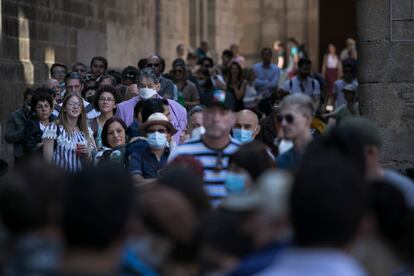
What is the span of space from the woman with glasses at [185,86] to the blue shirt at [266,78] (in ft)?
10.9

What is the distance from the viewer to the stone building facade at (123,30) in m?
19.5

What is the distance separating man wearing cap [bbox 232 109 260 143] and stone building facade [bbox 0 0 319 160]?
7644mm

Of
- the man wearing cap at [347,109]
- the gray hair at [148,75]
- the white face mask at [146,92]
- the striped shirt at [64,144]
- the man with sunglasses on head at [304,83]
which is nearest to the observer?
the striped shirt at [64,144]

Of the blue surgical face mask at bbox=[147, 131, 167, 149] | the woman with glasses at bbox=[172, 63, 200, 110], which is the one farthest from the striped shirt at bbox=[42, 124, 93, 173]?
the woman with glasses at bbox=[172, 63, 200, 110]

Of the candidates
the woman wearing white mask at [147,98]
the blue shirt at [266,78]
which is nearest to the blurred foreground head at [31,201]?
the woman wearing white mask at [147,98]

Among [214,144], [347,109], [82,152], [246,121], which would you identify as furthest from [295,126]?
[347,109]

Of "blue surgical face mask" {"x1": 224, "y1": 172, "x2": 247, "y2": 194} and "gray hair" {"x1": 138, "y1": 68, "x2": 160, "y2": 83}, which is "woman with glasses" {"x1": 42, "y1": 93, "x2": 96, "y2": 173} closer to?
"gray hair" {"x1": 138, "y1": 68, "x2": 160, "y2": 83}

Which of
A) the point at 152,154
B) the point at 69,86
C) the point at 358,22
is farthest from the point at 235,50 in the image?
the point at 152,154

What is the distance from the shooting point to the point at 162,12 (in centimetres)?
2773

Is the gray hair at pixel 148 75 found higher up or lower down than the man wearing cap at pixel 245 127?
higher up

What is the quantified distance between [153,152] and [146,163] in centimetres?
13

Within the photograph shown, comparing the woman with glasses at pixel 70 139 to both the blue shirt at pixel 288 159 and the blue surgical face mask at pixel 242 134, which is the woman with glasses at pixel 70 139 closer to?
the blue surgical face mask at pixel 242 134

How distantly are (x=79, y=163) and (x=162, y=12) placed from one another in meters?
16.0

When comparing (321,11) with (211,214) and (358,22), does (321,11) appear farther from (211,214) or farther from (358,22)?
(211,214)
